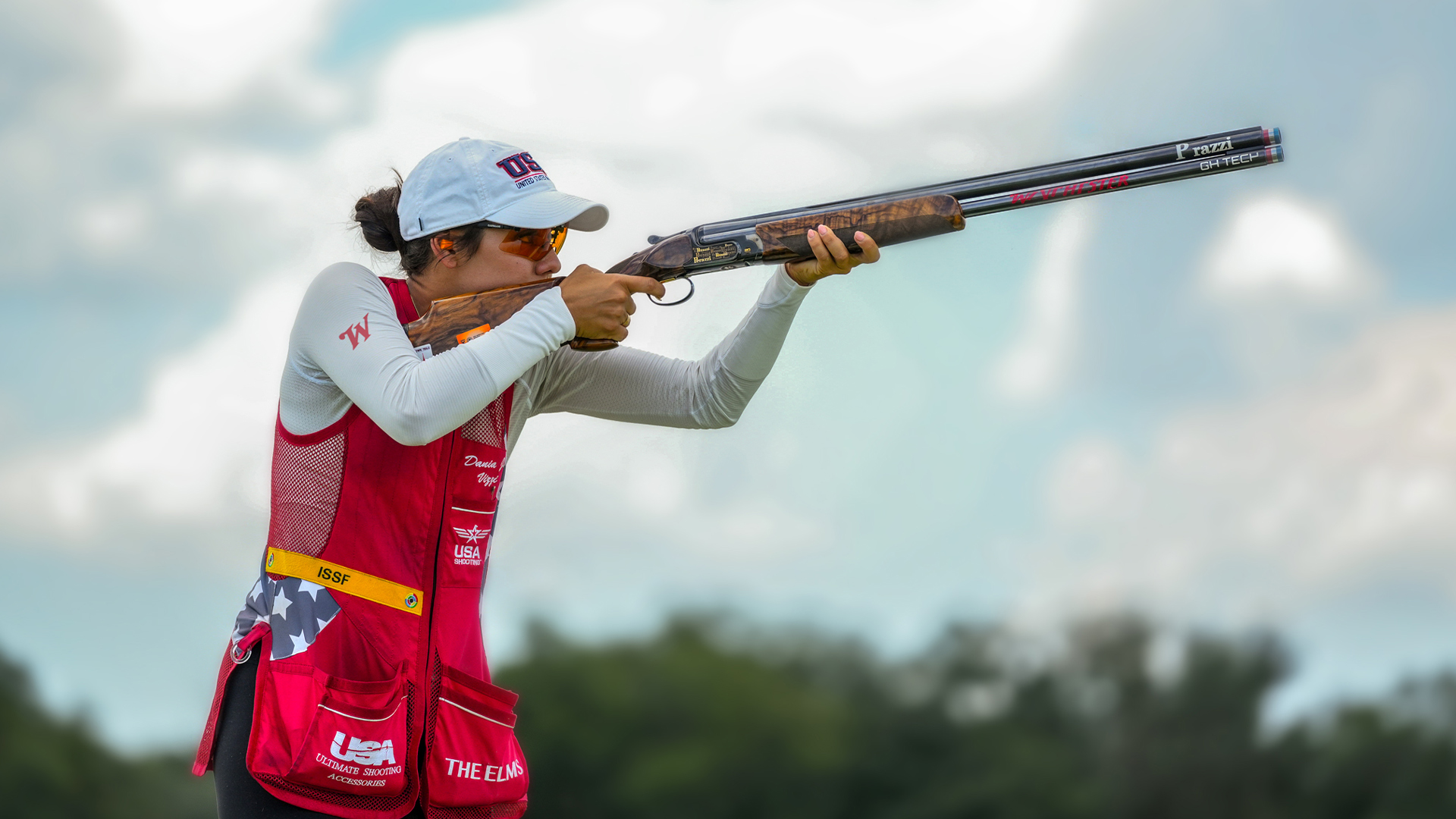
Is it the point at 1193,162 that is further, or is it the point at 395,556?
the point at 1193,162

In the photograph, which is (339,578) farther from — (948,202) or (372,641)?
(948,202)

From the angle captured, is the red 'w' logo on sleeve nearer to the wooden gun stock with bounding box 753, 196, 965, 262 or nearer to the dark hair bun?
the dark hair bun

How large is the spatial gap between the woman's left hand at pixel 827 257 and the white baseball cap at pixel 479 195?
1.10ft

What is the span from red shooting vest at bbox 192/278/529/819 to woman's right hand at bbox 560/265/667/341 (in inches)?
9.0

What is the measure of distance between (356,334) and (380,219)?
35 centimetres

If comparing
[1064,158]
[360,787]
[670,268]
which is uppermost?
[1064,158]

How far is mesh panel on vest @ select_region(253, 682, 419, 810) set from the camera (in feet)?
4.63

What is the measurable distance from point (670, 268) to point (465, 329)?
0.44 metres

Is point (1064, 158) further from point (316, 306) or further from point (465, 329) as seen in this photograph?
point (316, 306)

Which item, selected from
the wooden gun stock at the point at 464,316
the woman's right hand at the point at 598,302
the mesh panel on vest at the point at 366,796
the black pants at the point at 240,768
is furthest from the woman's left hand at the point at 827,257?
the black pants at the point at 240,768

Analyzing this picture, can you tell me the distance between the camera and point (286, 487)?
1513 mm

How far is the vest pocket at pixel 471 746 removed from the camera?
150 cm

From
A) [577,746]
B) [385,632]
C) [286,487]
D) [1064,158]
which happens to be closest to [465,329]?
[286,487]

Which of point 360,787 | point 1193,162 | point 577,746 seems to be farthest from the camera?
point 577,746
